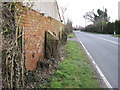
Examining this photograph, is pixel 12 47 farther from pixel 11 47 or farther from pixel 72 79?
pixel 72 79

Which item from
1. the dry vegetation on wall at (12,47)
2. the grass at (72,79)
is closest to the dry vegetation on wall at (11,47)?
the dry vegetation on wall at (12,47)

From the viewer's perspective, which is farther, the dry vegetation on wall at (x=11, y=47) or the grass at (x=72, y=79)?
the grass at (x=72, y=79)

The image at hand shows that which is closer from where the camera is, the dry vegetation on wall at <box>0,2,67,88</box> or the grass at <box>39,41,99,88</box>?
the dry vegetation on wall at <box>0,2,67,88</box>

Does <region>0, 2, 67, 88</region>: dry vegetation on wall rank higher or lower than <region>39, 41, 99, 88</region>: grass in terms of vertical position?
higher

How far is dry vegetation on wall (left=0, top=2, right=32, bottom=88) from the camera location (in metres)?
2.82

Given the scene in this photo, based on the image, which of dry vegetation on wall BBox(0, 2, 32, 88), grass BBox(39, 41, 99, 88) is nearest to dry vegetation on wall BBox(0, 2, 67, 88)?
dry vegetation on wall BBox(0, 2, 32, 88)

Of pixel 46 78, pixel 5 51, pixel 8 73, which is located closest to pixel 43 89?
pixel 46 78

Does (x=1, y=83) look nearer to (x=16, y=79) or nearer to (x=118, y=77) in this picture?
(x=16, y=79)

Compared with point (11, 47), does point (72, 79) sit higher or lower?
lower

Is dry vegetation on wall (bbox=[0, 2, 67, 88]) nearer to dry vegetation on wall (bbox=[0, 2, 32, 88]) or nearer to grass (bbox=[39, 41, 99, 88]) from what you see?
dry vegetation on wall (bbox=[0, 2, 32, 88])

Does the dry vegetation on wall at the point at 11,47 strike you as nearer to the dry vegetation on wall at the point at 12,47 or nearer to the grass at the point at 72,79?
the dry vegetation on wall at the point at 12,47

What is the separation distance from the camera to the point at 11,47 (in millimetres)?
2848

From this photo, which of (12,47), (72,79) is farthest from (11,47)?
(72,79)

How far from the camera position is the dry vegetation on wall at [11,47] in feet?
9.24
